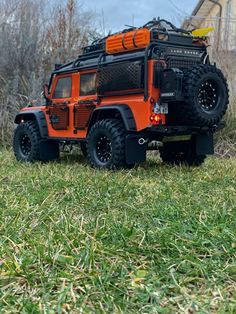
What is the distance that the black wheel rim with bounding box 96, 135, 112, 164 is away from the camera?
6.76m

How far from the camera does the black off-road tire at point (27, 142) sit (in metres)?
8.05

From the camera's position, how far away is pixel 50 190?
4891mm

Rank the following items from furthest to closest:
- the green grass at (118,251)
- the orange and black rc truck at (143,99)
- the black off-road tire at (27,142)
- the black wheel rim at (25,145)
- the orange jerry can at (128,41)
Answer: the black wheel rim at (25,145) → the black off-road tire at (27,142) → the orange jerry can at (128,41) → the orange and black rc truck at (143,99) → the green grass at (118,251)

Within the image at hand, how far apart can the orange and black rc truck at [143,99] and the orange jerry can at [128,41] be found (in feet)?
0.04

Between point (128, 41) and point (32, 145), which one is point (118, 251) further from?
point (32, 145)

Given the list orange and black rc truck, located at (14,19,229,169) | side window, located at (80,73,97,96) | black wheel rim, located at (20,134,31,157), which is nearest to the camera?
orange and black rc truck, located at (14,19,229,169)

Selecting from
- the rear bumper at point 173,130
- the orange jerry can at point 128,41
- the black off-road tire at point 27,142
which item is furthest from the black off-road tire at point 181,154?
the black off-road tire at point 27,142

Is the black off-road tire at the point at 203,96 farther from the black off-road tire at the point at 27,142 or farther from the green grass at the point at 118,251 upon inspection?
the black off-road tire at the point at 27,142

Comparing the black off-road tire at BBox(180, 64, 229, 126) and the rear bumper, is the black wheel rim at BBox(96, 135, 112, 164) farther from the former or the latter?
the black off-road tire at BBox(180, 64, 229, 126)

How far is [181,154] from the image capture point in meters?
7.52

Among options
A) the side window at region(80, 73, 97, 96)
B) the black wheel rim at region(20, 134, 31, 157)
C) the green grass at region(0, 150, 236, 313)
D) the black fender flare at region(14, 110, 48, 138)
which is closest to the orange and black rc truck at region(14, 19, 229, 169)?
the side window at region(80, 73, 97, 96)

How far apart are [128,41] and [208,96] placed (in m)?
1.37

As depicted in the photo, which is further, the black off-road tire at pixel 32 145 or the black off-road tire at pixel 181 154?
the black off-road tire at pixel 32 145

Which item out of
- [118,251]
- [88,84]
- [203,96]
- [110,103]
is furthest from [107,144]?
[118,251]
